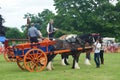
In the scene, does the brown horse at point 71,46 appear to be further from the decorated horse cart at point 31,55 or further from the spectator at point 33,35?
the spectator at point 33,35

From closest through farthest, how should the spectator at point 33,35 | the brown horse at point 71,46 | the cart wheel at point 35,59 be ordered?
the cart wheel at point 35,59 → the spectator at point 33,35 → the brown horse at point 71,46

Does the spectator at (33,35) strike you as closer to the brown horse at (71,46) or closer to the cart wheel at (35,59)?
the cart wheel at (35,59)

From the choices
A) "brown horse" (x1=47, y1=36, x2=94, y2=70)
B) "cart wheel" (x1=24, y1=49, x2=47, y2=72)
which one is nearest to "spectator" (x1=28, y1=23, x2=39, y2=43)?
"cart wheel" (x1=24, y1=49, x2=47, y2=72)

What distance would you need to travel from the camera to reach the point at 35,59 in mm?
16547

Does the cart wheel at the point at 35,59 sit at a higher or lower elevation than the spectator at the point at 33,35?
lower

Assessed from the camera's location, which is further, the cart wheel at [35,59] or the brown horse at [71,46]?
the brown horse at [71,46]

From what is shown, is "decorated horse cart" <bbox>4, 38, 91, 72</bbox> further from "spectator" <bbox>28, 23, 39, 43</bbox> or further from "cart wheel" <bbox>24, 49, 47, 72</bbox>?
"spectator" <bbox>28, 23, 39, 43</bbox>

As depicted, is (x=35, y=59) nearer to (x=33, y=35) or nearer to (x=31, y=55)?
(x=31, y=55)

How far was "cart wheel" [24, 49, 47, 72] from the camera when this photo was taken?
16.4 meters

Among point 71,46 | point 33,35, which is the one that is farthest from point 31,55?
point 71,46

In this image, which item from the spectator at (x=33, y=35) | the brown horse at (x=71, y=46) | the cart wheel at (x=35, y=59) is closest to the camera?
the cart wheel at (x=35, y=59)

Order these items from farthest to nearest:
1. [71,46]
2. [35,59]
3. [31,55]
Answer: [71,46], [35,59], [31,55]

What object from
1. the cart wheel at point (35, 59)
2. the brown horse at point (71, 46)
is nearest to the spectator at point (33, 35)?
the cart wheel at point (35, 59)

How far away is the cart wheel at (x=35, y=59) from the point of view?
16.4 metres
